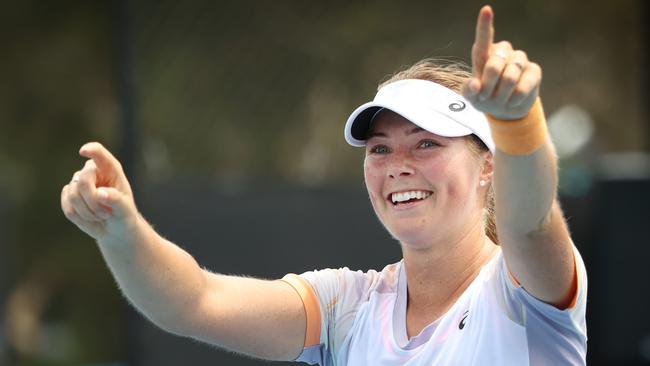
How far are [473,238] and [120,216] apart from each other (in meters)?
0.86

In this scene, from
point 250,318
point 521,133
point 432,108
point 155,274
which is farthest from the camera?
point 250,318

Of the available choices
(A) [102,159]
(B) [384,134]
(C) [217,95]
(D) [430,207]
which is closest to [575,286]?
(D) [430,207]

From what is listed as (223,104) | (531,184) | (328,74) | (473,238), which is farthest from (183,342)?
(531,184)

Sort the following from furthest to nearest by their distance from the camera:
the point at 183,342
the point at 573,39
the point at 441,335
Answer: the point at 573,39, the point at 183,342, the point at 441,335

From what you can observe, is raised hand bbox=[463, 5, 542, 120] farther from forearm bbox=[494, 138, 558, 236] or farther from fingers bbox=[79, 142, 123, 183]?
fingers bbox=[79, 142, 123, 183]

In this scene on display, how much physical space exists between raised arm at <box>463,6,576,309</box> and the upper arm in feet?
2.28

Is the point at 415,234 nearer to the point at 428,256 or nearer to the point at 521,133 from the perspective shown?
the point at 428,256

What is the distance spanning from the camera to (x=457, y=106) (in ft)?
8.74

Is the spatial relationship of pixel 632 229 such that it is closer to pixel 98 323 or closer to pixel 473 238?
pixel 98 323

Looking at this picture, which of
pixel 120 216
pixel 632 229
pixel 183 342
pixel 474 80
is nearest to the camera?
pixel 474 80

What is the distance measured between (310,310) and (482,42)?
0.98 m

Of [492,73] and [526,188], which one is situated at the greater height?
[492,73]

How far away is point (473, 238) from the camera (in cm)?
272

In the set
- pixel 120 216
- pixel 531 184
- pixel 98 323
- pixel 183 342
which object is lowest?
pixel 531 184
